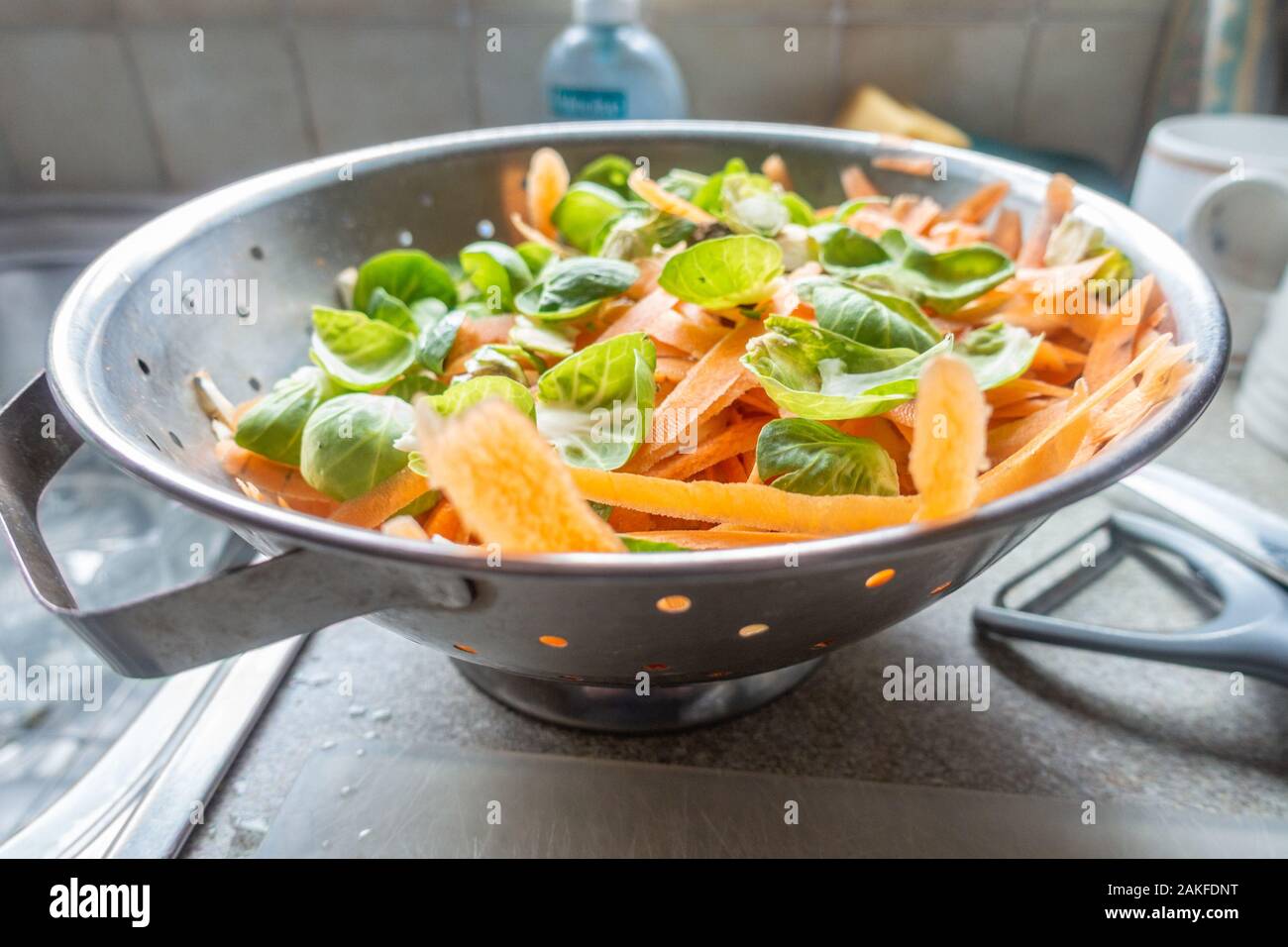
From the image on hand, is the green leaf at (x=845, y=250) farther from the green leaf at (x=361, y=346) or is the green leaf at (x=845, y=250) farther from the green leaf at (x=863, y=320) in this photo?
the green leaf at (x=361, y=346)

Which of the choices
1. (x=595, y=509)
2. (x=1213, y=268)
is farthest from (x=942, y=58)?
(x=595, y=509)

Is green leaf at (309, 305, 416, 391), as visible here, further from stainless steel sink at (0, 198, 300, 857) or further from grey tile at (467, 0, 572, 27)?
grey tile at (467, 0, 572, 27)

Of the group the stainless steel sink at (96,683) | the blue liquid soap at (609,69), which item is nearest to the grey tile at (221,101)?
the stainless steel sink at (96,683)

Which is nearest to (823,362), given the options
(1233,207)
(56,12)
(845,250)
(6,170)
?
(845,250)

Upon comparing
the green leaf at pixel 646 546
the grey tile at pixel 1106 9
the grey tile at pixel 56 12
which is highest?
the grey tile at pixel 56 12

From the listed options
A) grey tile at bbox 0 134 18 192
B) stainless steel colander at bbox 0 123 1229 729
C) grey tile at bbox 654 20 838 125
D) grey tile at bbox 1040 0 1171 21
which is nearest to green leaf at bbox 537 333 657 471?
stainless steel colander at bbox 0 123 1229 729

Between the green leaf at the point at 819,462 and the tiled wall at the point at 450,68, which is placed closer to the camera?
the green leaf at the point at 819,462

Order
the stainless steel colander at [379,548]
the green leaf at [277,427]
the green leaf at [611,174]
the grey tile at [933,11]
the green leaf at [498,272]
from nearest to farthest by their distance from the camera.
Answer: the stainless steel colander at [379,548], the green leaf at [277,427], the green leaf at [498,272], the green leaf at [611,174], the grey tile at [933,11]
